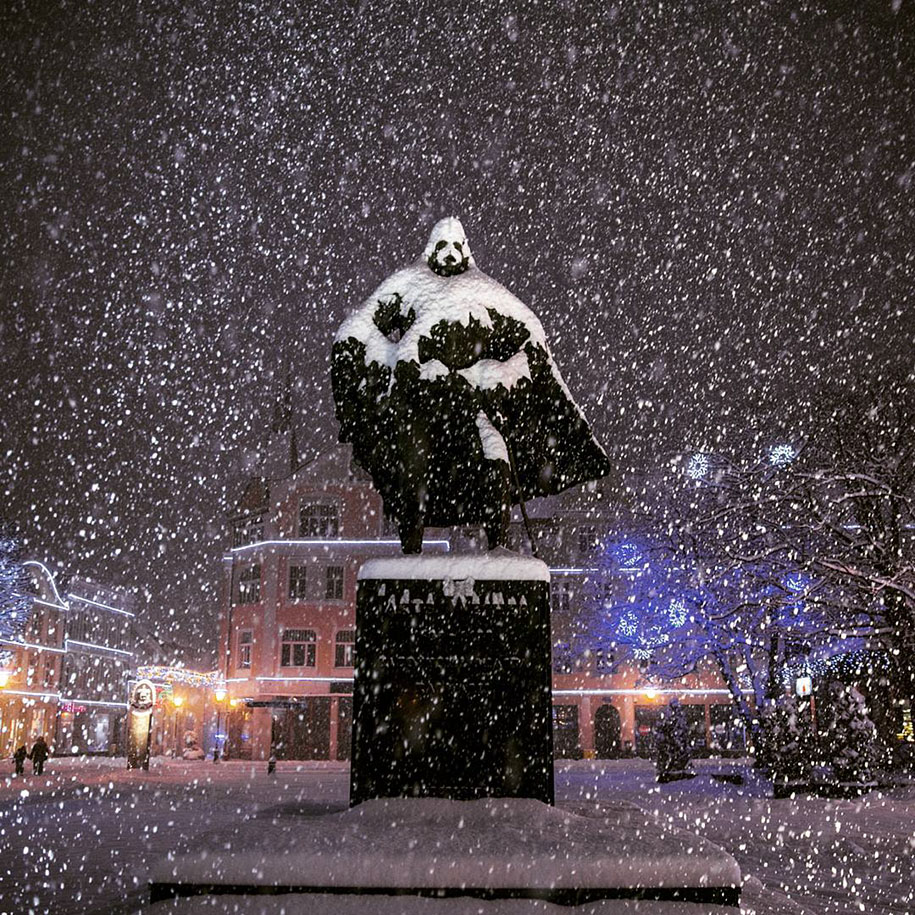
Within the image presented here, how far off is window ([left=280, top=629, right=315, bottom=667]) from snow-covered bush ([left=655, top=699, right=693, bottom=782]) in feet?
72.4

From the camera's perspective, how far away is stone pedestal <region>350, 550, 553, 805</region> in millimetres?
4867

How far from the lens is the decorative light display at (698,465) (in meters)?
23.8

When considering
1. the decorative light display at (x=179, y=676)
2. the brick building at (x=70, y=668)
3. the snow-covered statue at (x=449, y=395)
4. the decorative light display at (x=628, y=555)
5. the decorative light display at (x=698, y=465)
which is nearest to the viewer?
the snow-covered statue at (x=449, y=395)

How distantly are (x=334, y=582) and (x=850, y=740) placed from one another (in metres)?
28.2

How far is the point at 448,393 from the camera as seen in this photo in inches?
213

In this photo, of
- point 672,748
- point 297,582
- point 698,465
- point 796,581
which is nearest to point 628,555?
point 698,465

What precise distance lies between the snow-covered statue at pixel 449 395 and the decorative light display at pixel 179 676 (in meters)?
38.4

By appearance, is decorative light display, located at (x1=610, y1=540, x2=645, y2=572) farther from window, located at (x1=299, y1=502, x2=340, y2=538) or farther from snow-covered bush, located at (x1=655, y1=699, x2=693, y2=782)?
window, located at (x1=299, y1=502, x2=340, y2=538)

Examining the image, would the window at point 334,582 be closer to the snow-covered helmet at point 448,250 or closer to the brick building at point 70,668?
the brick building at point 70,668

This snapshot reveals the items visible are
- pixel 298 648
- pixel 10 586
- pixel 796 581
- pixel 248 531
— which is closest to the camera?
pixel 796 581

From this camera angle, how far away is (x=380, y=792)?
4.87 m

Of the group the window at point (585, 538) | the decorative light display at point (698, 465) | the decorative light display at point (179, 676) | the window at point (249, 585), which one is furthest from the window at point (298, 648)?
the decorative light display at point (698, 465)

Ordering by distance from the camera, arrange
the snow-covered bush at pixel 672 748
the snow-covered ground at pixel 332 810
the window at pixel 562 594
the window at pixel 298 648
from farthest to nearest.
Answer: the window at pixel 562 594 < the window at pixel 298 648 < the snow-covered bush at pixel 672 748 < the snow-covered ground at pixel 332 810

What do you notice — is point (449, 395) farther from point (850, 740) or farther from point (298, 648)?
point (298, 648)
